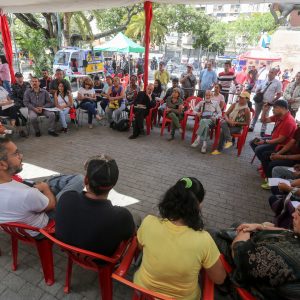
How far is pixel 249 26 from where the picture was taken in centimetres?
3150

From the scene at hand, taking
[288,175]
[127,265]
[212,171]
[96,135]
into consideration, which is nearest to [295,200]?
[288,175]

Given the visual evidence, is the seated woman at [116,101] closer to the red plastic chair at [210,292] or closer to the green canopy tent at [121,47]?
the red plastic chair at [210,292]

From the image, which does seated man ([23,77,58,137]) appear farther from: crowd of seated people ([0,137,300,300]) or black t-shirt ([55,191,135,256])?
black t-shirt ([55,191,135,256])

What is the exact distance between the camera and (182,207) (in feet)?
4.69

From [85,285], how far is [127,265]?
2.49 feet

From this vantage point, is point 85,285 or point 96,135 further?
point 96,135

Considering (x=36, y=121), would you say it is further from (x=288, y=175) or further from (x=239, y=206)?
(x=288, y=175)

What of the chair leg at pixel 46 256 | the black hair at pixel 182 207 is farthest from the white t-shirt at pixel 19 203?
the black hair at pixel 182 207

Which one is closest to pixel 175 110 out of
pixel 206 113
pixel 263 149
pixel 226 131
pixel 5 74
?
pixel 206 113

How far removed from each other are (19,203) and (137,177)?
2357mm

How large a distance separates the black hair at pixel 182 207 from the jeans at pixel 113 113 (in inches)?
199

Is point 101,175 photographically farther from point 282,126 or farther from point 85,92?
point 85,92

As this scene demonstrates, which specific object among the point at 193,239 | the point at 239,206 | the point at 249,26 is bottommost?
the point at 239,206

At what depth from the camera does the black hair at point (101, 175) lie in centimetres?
165
